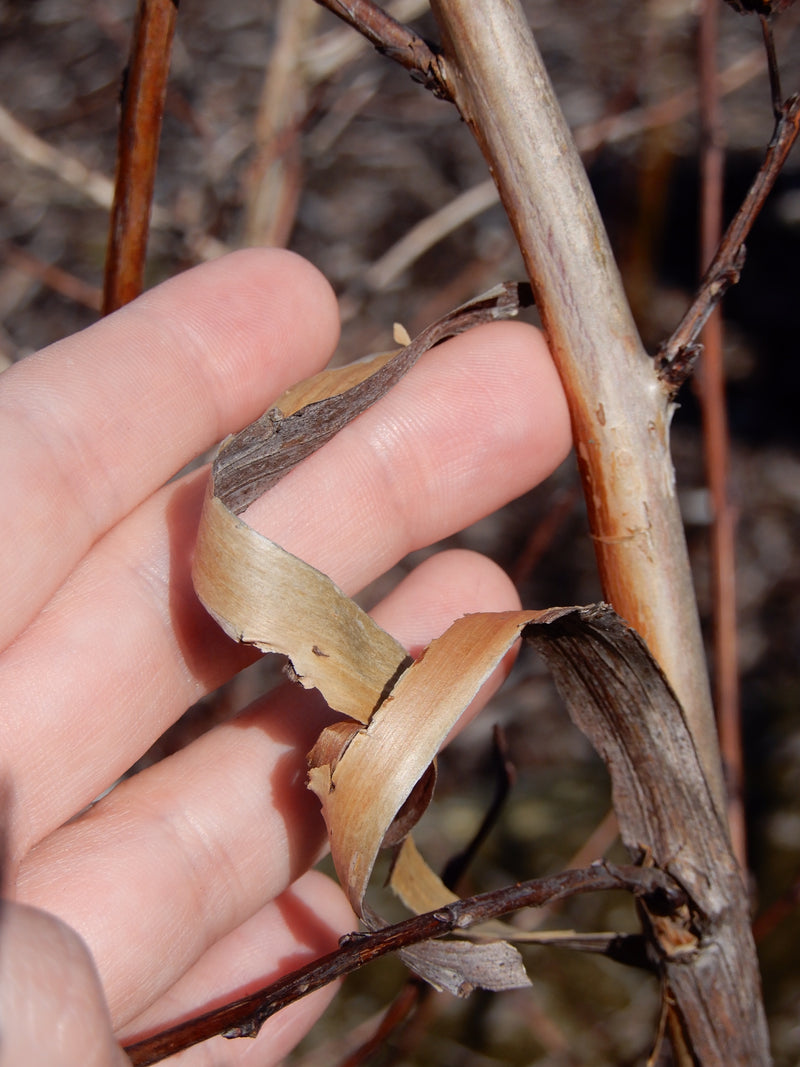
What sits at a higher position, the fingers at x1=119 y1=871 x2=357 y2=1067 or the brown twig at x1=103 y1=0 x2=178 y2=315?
the brown twig at x1=103 y1=0 x2=178 y2=315

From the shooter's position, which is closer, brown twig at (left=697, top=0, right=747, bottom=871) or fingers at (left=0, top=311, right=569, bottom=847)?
fingers at (left=0, top=311, right=569, bottom=847)

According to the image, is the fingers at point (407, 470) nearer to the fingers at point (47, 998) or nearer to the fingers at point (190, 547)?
the fingers at point (190, 547)

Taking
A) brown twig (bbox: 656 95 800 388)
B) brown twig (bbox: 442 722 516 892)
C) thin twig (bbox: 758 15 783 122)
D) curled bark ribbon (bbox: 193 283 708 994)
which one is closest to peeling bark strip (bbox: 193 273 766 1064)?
curled bark ribbon (bbox: 193 283 708 994)

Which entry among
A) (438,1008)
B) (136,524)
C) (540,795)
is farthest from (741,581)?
(136,524)

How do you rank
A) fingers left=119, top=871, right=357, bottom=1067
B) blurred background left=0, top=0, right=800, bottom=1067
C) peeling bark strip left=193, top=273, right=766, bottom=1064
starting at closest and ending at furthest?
peeling bark strip left=193, top=273, right=766, bottom=1064 → fingers left=119, top=871, right=357, bottom=1067 → blurred background left=0, top=0, right=800, bottom=1067

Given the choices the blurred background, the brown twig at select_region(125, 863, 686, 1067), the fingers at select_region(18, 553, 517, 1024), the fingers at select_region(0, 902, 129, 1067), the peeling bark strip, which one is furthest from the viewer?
the blurred background

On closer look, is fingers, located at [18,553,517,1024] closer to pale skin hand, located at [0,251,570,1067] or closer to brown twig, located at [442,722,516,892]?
pale skin hand, located at [0,251,570,1067]

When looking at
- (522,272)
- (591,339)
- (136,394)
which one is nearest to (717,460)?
(591,339)

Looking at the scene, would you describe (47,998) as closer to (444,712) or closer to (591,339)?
(444,712)
